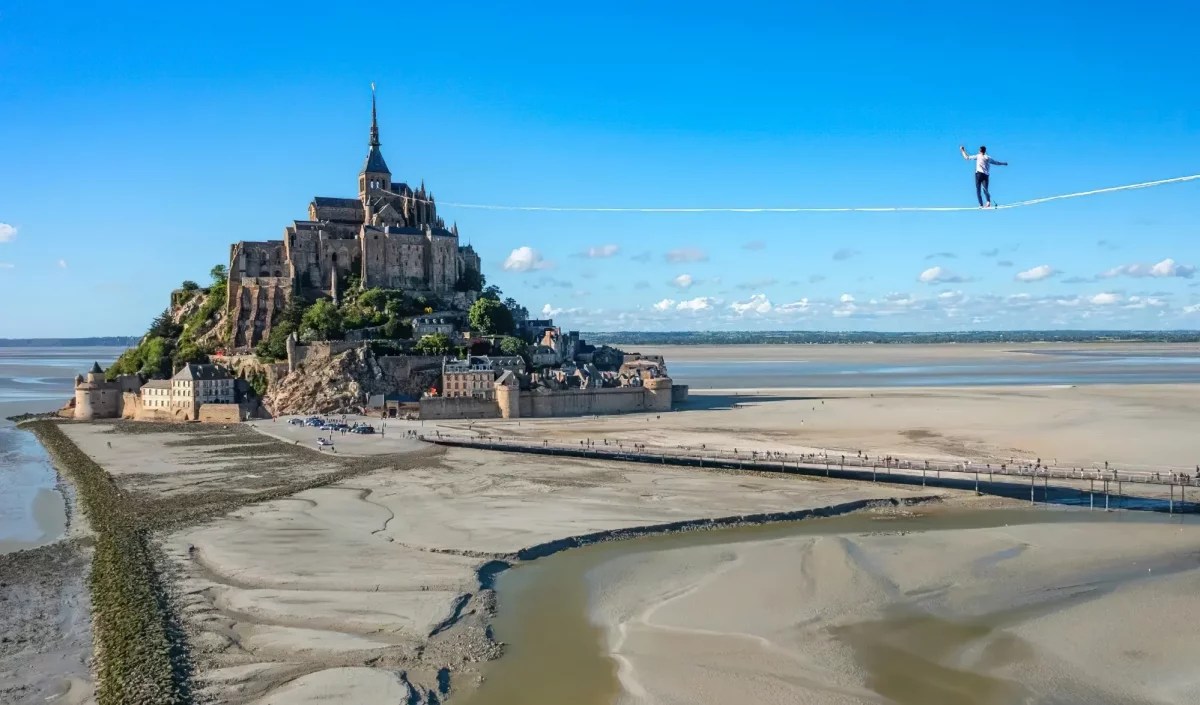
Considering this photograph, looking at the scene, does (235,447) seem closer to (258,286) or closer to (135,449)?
(135,449)

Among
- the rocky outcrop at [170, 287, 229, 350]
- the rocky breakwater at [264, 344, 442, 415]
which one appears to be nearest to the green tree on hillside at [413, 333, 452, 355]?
the rocky breakwater at [264, 344, 442, 415]

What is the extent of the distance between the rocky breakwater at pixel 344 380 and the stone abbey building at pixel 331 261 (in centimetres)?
817

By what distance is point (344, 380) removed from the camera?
5434cm

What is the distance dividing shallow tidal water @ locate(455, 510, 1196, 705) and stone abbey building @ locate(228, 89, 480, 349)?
45677 millimetres

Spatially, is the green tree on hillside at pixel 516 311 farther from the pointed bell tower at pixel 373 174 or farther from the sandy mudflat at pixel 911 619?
the sandy mudflat at pixel 911 619

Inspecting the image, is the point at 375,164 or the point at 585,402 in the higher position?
the point at 375,164

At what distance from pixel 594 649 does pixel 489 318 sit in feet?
155

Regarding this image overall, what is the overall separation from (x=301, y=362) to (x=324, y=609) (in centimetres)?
4043

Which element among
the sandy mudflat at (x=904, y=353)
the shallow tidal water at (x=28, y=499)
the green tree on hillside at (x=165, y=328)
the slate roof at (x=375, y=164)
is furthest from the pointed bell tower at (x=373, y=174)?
the sandy mudflat at (x=904, y=353)

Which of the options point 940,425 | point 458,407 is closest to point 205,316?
point 458,407

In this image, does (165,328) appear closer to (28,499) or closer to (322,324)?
(322,324)

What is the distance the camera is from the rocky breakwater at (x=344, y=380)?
177 feet

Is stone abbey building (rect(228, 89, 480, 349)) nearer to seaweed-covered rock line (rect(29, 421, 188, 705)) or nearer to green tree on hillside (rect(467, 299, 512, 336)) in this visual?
green tree on hillside (rect(467, 299, 512, 336))

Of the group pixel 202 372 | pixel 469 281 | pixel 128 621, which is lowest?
pixel 128 621
